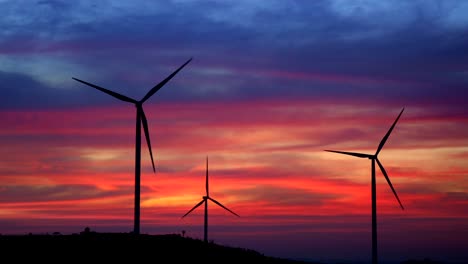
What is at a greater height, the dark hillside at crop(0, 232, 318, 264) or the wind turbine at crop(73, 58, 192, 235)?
the wind turbine at crop(73, 58, 192, 235)

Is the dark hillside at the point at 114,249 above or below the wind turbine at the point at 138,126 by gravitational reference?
below

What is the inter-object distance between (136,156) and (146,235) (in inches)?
556

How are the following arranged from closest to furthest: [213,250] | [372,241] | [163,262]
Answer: [163,262]
[213,250]
[372,241]

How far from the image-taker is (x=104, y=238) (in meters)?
118

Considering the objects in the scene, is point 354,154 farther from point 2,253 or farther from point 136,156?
point 2,253

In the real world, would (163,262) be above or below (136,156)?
below

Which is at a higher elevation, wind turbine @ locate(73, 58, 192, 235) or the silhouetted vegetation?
wind turbine @ locate(73, 58, 192, 235)

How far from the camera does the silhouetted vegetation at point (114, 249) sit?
106 metres

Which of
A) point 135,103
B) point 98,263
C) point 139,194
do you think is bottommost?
point 98,263

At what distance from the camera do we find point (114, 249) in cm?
11194

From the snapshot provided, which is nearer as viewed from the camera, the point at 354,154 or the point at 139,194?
the point at 139,194

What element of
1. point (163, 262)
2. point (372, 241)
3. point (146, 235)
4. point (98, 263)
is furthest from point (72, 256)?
point (372, 241)

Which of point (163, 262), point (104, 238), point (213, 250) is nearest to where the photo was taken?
point (163, 262)

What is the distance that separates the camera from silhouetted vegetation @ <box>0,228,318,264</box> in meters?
106
